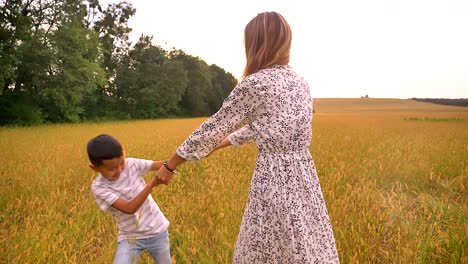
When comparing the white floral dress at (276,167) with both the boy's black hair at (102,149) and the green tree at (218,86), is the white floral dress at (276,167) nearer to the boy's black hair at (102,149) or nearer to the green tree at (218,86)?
the boy's black hair at (102,149)

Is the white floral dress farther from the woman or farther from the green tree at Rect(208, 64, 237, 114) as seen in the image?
the green tree at Rect(208, 64, 237, 114)

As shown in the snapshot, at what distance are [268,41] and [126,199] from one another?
1.20 metres

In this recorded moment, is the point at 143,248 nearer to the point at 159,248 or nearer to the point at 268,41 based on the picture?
the point at 159,248

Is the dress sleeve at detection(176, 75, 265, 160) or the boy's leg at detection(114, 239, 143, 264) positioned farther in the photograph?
the boy's leg at detection(114, 239, 143, 264)

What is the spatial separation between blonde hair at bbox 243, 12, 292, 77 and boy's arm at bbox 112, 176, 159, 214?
807 millimetres

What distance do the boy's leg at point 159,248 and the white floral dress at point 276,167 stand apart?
0.56 m

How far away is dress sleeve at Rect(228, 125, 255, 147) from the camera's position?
7.87ft

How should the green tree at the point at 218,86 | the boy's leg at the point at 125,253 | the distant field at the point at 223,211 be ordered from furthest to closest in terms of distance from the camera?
the green tree at the point at 218,86 < the distant field at the point at 223,211 < the boy's leg at the point at 125,253

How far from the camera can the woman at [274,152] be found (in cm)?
186

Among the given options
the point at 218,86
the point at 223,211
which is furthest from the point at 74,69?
the point at 218,86

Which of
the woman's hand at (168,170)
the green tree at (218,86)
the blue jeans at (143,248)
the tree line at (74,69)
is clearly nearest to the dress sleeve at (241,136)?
the woman's hand at (168,170)

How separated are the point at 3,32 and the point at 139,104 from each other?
21905 mm

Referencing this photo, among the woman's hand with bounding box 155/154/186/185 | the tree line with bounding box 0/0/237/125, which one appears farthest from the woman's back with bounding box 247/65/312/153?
the tree line with bounding box 0/0/237/125

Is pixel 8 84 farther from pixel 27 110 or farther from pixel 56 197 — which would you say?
pixel 56 197
